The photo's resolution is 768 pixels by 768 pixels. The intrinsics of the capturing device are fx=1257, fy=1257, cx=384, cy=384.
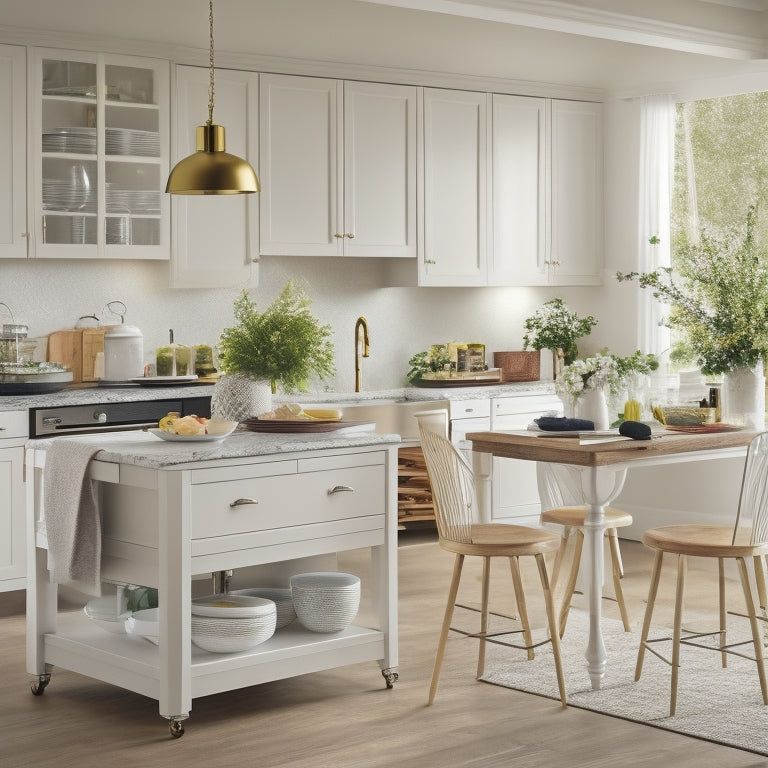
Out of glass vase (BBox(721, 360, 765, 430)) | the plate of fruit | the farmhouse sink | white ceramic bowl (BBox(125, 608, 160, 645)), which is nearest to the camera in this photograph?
the plate of fruit

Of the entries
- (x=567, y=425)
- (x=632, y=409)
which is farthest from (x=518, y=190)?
(x=567, y=425)

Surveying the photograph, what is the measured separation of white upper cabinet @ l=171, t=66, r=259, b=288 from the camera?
243 inches

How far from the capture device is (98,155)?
5922mm

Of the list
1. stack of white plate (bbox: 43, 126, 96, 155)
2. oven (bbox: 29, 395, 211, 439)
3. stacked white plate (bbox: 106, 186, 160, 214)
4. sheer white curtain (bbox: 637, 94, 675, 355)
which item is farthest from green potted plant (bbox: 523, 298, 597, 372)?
stack of white plate (bbox: 43, 126, 96, 155)

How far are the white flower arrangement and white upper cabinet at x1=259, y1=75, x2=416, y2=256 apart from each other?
7.65 feet

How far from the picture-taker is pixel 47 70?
19.0ft

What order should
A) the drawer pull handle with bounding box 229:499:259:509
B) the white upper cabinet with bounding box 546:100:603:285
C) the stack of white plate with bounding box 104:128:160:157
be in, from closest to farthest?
the drawer pull handle with bounding box 229:499:259:509 < the stack of white plate with bounding box 104:128:160:157 < the white upper cabinet with bounding box 546:100:603:285

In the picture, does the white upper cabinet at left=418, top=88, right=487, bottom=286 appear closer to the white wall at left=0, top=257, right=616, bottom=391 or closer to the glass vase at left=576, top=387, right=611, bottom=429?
the white wall at left=0, top=257, right=616, bottom=391

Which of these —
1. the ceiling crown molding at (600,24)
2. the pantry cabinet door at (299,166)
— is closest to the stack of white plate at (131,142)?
the pantry cabinet door at (299,166)

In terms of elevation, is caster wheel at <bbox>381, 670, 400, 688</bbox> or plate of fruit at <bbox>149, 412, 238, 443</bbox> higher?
plate of fruit at <bbox>149, 412, 238, 443</bbox>

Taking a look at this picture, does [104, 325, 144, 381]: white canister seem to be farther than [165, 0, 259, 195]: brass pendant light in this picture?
Yes

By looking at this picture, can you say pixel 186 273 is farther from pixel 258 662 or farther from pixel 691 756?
pixel 691 756

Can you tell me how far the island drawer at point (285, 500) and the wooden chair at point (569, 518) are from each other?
0.96m

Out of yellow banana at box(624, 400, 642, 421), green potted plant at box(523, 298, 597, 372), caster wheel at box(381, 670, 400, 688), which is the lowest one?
caster wheel at box(381, 670, 400, 688)
